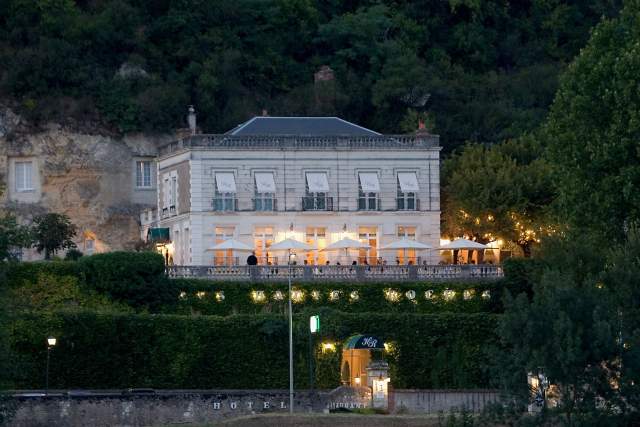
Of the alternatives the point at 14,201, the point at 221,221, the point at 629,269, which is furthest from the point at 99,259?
the point at 629,269

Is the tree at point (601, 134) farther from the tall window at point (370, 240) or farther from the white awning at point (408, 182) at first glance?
the tall window at point (370, 240)

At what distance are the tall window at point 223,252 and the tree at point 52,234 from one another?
750 centimetres

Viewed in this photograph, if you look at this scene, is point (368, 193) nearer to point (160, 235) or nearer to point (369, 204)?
point (369, 204)

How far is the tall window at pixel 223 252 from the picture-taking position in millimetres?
100375

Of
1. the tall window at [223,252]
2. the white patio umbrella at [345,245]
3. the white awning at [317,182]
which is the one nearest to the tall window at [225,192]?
the tall window at [223,252]

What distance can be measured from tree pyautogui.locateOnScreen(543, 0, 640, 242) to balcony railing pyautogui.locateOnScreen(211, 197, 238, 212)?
14997mm

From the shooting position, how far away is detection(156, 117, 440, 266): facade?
10200 centimetres

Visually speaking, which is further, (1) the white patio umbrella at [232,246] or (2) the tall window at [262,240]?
(2) the tall window at [262,240]

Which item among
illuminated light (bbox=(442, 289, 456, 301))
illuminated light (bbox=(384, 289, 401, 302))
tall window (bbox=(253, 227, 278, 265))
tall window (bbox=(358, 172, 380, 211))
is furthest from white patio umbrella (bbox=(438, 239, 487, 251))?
tall window (bbox=(253, 227, 278, 265))

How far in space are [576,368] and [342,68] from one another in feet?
164

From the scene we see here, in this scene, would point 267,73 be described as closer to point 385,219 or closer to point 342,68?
point 342,68

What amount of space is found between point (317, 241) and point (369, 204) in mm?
2920

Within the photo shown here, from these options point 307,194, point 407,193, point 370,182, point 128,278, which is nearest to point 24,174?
point 307,194

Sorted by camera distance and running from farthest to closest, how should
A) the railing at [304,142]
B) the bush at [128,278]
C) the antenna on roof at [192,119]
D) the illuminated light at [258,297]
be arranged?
the antenna on roof at [192,119], the railing at [304,142], the illuminated light at [258,297], the bush at [128,278]
